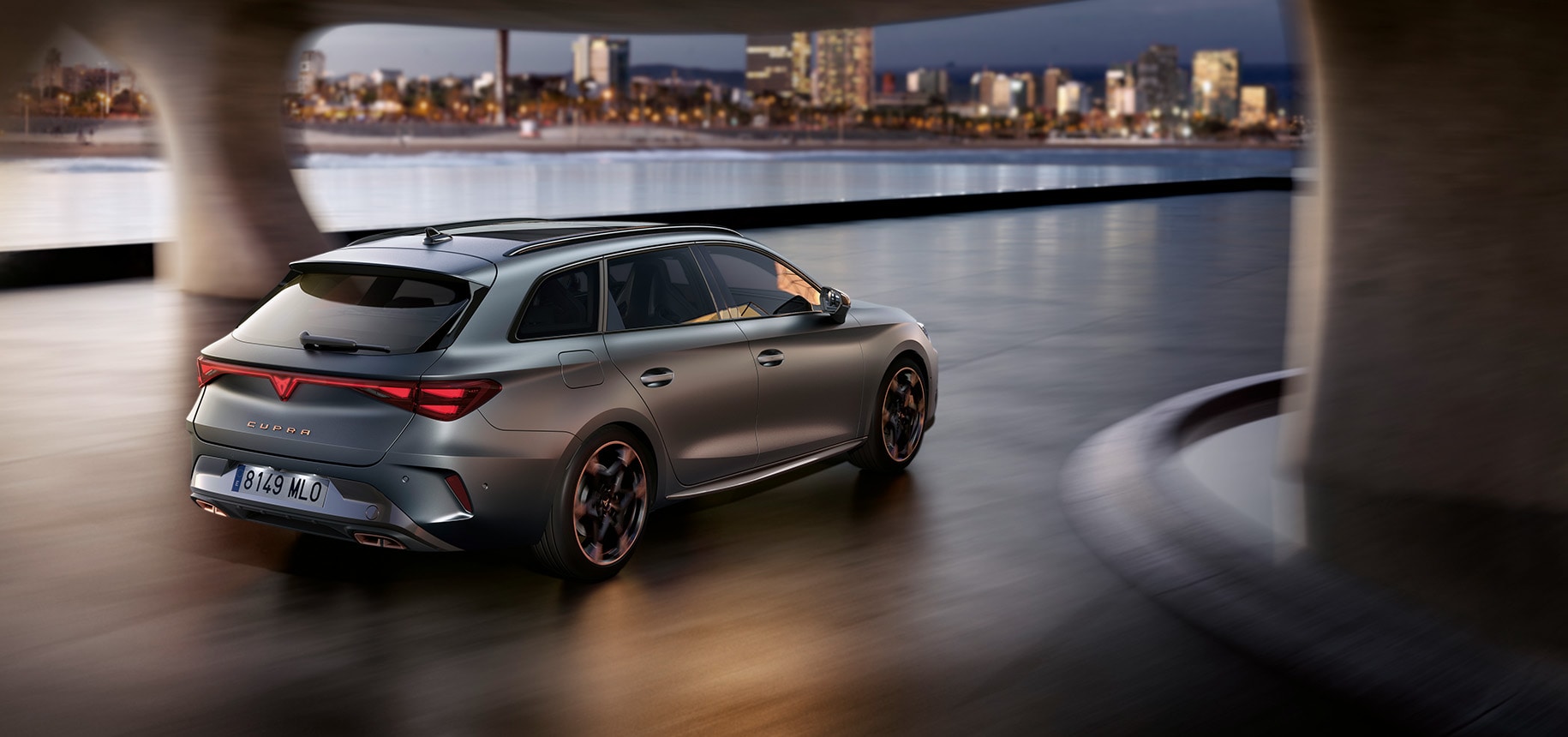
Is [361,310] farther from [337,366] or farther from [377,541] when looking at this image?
[377,541]

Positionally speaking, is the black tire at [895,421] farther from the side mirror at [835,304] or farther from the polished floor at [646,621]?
the side mirror at [835,304]

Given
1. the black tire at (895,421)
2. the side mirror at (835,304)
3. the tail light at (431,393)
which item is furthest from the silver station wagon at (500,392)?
the black tire at (895,421)

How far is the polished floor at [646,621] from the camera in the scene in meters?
5.09

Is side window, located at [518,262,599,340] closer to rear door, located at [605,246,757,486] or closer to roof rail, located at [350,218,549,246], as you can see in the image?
rear door, located at [605,246,757,486]

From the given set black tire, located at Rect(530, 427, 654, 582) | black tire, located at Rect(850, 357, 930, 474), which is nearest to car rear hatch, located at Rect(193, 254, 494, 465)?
black tire, located at Rect(530, 427, 654, 582)

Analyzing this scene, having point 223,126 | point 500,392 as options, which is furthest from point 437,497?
point 223,126

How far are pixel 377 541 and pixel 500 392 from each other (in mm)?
755

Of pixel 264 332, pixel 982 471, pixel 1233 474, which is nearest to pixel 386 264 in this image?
pixel 264 332

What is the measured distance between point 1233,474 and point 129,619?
5947mm

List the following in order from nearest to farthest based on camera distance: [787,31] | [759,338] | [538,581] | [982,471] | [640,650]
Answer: [640,650] → [538,581] → [759,338] → [982,471] → [787,31]

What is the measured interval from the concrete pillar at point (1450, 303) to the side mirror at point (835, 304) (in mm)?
2340

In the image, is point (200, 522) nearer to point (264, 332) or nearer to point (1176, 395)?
point (264, 332)

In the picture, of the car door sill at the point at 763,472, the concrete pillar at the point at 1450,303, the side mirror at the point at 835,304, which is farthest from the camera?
the side mirror at the point at 835,304

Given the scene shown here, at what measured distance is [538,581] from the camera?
6.65 meters
